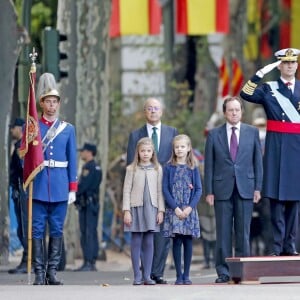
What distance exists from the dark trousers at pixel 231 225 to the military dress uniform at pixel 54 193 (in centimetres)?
168

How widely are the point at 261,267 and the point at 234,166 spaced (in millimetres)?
1694

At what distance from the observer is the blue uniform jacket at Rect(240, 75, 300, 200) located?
946 inches

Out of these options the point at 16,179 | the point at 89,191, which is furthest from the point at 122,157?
the point at 16,179

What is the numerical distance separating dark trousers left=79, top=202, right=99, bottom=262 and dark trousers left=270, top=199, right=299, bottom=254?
6.34 metres

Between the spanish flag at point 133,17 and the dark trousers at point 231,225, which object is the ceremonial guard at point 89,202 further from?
the spanish flag at point 133,17

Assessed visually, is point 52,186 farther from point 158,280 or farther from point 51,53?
point 51,53

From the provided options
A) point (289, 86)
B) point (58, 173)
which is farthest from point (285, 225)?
point (58, 173)

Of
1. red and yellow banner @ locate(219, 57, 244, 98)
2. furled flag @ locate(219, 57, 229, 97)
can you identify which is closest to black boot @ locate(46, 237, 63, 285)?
red and yellow banner @ locate(219, 57, 244, 98)

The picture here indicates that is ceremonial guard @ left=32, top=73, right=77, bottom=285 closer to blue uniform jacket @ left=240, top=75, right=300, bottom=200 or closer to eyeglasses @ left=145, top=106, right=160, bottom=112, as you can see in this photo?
eyeglasses @ left=145, top=106, right=160, bottom=112

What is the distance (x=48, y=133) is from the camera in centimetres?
2366

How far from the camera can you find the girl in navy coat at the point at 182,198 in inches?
934

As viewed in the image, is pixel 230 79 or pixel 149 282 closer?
pixel 149 282

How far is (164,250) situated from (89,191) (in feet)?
19.0

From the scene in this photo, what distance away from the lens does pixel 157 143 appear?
24.8 meters
